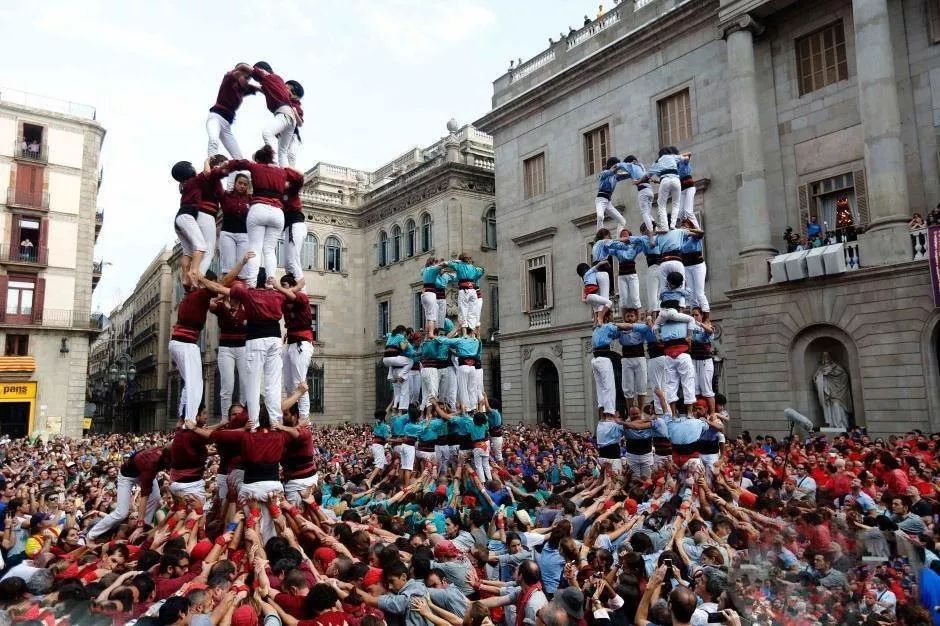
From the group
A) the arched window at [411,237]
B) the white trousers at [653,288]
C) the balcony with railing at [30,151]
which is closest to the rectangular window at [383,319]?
the arched window at [411,237]

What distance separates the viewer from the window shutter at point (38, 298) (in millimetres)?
30688

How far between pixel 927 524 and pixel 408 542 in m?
5.80

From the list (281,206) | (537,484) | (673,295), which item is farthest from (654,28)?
(281,206)

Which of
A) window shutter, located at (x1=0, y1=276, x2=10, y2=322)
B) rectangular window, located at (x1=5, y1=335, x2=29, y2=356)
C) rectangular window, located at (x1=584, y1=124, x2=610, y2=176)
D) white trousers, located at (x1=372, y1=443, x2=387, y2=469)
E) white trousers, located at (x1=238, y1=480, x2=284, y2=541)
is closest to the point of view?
white trousers, located at (x1=238, y1=480, x2=284, y2=541)

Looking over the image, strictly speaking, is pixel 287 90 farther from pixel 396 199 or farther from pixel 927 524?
pixel 396 199

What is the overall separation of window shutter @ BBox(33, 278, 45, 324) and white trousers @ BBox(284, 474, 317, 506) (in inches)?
1147

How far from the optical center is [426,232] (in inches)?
1430

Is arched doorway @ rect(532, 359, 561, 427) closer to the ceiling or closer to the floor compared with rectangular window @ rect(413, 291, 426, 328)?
closer to the floor

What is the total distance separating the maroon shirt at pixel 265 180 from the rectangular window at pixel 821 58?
1837cm

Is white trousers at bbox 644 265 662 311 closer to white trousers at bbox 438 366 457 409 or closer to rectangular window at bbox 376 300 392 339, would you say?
white trousers at bbox 438 366 457 409

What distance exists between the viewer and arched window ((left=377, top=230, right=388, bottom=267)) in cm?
3975

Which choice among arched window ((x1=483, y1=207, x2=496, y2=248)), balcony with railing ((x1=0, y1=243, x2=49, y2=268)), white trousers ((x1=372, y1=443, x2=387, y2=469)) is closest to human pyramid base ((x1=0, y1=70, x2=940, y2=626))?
white trousers ((x1=372, y1=443, x2=387, y2=469))

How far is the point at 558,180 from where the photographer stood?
28.0m

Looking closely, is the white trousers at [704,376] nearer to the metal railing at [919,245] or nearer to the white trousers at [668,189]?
the white trousers at [668,189]
